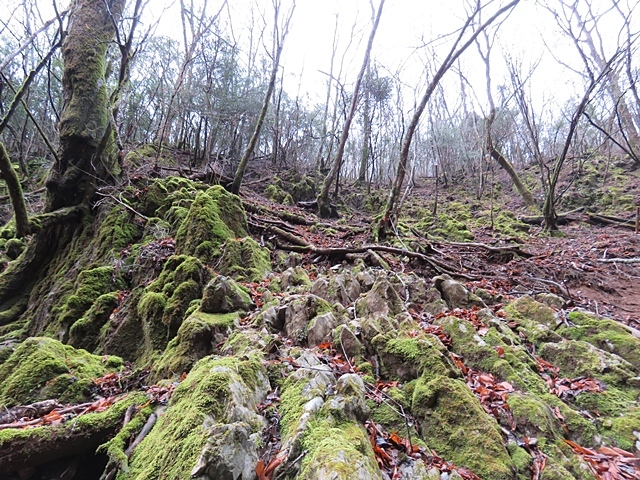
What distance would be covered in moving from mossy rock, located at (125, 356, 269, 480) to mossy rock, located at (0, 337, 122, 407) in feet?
4.49

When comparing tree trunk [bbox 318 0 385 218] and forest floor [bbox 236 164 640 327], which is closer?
forest floor [bbox 236 164 640 327]

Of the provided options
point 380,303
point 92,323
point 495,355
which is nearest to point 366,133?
point 380,303

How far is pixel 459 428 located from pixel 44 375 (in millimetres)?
3537

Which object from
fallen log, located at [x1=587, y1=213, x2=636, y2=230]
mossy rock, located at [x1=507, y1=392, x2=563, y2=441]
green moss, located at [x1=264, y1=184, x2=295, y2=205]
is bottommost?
mossy rock, located at [x1=507, y1=392, x2=563, y2=441]

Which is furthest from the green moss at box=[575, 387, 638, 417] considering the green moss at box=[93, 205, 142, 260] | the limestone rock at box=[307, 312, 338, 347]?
the green moss at box=[93, 205, 142, 260]

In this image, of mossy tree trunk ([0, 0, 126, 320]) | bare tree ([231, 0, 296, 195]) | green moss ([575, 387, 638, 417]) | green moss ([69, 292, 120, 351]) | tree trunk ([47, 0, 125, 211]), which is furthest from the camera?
bare tree ([231, 0, 296, 195])

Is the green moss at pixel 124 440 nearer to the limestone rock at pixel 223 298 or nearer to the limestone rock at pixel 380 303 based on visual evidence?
the limestone rock at pixel 223 298

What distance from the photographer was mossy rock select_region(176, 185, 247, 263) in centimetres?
602

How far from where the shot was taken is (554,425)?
8.31ft

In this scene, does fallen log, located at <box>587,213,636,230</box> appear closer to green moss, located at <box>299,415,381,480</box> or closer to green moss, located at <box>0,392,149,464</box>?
green moss, located at <box>299,415,381,480</box>

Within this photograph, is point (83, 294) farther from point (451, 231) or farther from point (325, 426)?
point (451, 231)

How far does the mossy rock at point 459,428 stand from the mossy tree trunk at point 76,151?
8.06 meters

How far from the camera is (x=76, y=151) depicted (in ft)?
26.5

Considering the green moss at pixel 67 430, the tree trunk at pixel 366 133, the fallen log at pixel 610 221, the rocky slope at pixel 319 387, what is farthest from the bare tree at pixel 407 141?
the tree trunk at pixel 366 133
